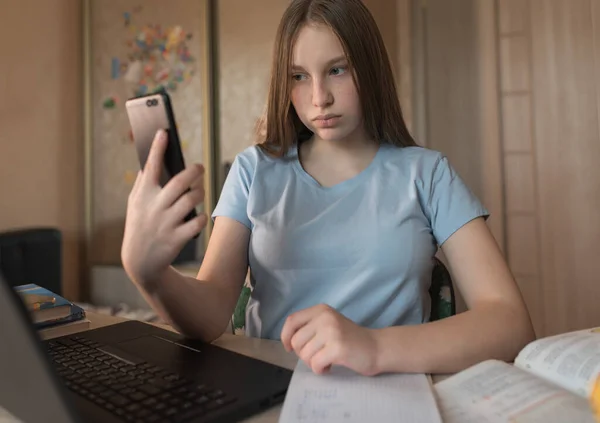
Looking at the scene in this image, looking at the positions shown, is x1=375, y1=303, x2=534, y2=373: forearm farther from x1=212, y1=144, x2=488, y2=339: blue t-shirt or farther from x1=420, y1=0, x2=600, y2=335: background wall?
x1=420, y1=0, x2=600, y2=335: background wall

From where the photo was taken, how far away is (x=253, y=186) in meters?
1.04

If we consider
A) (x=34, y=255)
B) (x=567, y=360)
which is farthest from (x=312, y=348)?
(x=34, y=255)

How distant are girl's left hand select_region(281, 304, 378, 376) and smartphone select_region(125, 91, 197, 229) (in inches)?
7.3

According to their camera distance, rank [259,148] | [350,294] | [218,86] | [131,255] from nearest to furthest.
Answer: [131,255], [350,294], [259,148], [218,86]

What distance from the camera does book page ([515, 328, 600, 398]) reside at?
2.06 feet

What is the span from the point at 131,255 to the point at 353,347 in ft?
0.89

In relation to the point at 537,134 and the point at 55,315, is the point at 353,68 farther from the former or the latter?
the point at 537,134

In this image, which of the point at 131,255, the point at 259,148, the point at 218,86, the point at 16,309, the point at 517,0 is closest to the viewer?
the point at 16,309

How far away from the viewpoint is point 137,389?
0.59 meters

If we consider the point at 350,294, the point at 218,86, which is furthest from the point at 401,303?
the point at 218,86

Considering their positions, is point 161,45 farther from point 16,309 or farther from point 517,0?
point 16,309

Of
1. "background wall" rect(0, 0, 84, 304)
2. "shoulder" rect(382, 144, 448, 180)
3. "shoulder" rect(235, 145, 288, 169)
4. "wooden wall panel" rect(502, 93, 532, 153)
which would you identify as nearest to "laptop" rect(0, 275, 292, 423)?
"shoulder" rect(235, 145, 288, 169)

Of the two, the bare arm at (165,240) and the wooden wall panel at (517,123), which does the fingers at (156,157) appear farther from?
the wooden wall panel at (517,123)

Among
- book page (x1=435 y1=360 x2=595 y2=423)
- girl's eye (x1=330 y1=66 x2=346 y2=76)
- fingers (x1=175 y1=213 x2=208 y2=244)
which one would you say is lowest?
book page (x1=435 y1=360 x2=595 y2=423)
